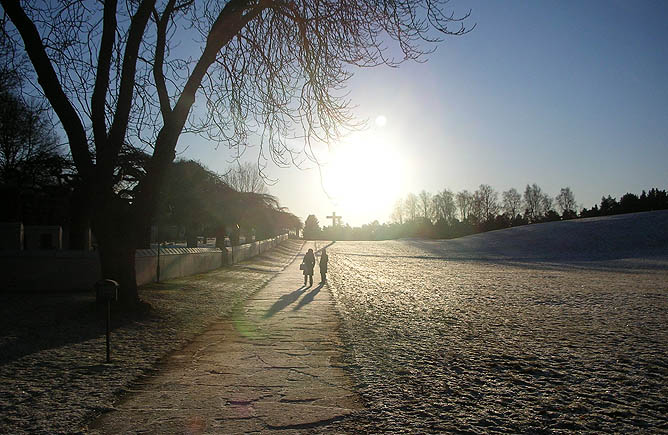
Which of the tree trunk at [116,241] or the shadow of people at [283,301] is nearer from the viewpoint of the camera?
the tree trunk at [116,241]

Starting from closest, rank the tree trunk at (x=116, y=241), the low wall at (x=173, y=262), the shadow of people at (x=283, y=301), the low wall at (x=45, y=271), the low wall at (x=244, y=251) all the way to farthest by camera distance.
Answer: the tree trunk at (x=116, y=241)
the shadow of people at (x=283, y=301)
the low wall at (x=45, y=271)
the low wall at (x=173, y=262)
the low wall at (x=244, y=251)

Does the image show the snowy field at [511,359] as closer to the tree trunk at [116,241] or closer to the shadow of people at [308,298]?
the shadow of people at [308,298]

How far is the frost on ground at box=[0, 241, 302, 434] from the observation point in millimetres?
4875

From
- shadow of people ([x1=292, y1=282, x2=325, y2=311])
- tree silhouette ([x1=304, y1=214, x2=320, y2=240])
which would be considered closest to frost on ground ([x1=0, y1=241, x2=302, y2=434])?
shadow of people ([x1=292, y1=282, x2=325, y2=311])

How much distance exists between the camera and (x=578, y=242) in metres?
50.0

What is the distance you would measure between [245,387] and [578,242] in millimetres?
50822

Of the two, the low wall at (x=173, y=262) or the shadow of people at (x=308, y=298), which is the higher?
the low wall at (x=173, y=262)

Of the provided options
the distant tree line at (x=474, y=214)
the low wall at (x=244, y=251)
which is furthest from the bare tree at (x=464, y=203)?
the low wall at (x=244, y=251)

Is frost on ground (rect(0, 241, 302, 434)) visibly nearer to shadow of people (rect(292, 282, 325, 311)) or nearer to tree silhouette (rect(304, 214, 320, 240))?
shadow of people (rect(292, 282, 325, 311))

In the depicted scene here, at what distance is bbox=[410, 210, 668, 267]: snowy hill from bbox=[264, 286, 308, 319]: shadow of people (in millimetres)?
30212

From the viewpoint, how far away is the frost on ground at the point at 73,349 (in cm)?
488

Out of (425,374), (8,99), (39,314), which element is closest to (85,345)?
(39,314)

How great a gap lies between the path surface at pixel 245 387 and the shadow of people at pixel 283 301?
7.06 feet

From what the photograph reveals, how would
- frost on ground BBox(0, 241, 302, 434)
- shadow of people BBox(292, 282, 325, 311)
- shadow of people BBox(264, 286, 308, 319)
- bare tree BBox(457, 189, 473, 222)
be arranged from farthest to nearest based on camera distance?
1. bare tree BBox(457, 189, 473, 222)
2. shadow of people BBox(292, 282, 325, 311)
3. shadow of people BBox(264, 286, 308, 319)
4. frost on ground BBox(0, 241, 302, 434)
